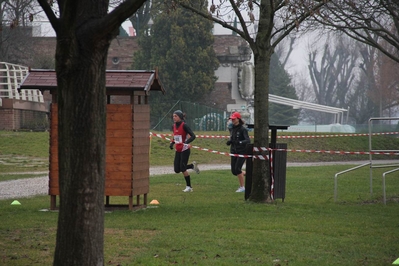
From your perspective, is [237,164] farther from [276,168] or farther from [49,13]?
[49,13]

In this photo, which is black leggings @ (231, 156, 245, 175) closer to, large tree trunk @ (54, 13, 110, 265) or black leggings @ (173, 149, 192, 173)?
black leggings @ (173, 149, 192, 173)

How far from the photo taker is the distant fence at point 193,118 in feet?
150

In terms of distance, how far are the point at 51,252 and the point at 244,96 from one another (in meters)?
47.6

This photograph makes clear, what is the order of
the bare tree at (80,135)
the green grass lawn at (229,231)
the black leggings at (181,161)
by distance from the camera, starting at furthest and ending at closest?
the black leggings at (181,161) < the green grass lawn at (229,231) < the bare tree at (80,135)

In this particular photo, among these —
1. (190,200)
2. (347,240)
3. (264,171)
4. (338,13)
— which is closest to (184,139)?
(190,200)

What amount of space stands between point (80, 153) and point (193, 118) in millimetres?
39155

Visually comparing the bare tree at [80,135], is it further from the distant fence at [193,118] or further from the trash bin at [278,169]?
the distant fence at [193,118]

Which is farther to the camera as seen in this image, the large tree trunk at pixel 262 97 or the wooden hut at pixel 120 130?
the large tree trunk at pixel 262 97

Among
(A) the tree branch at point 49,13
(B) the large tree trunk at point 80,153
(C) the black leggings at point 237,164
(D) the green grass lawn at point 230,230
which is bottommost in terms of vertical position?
(D) the green grass lawn at point 230,230

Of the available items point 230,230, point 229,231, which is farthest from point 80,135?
point 230,230

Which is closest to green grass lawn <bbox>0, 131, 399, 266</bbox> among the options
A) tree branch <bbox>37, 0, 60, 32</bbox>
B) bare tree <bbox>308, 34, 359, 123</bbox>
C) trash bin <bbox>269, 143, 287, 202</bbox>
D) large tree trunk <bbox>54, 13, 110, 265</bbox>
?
trash bin <bbox>269, 143, 287, 202</bbox>

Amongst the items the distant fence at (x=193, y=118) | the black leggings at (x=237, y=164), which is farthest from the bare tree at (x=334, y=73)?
the black leggings at (x=237, y=164)

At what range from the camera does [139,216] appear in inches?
496

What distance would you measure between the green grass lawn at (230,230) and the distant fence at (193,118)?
26401 millimetres
